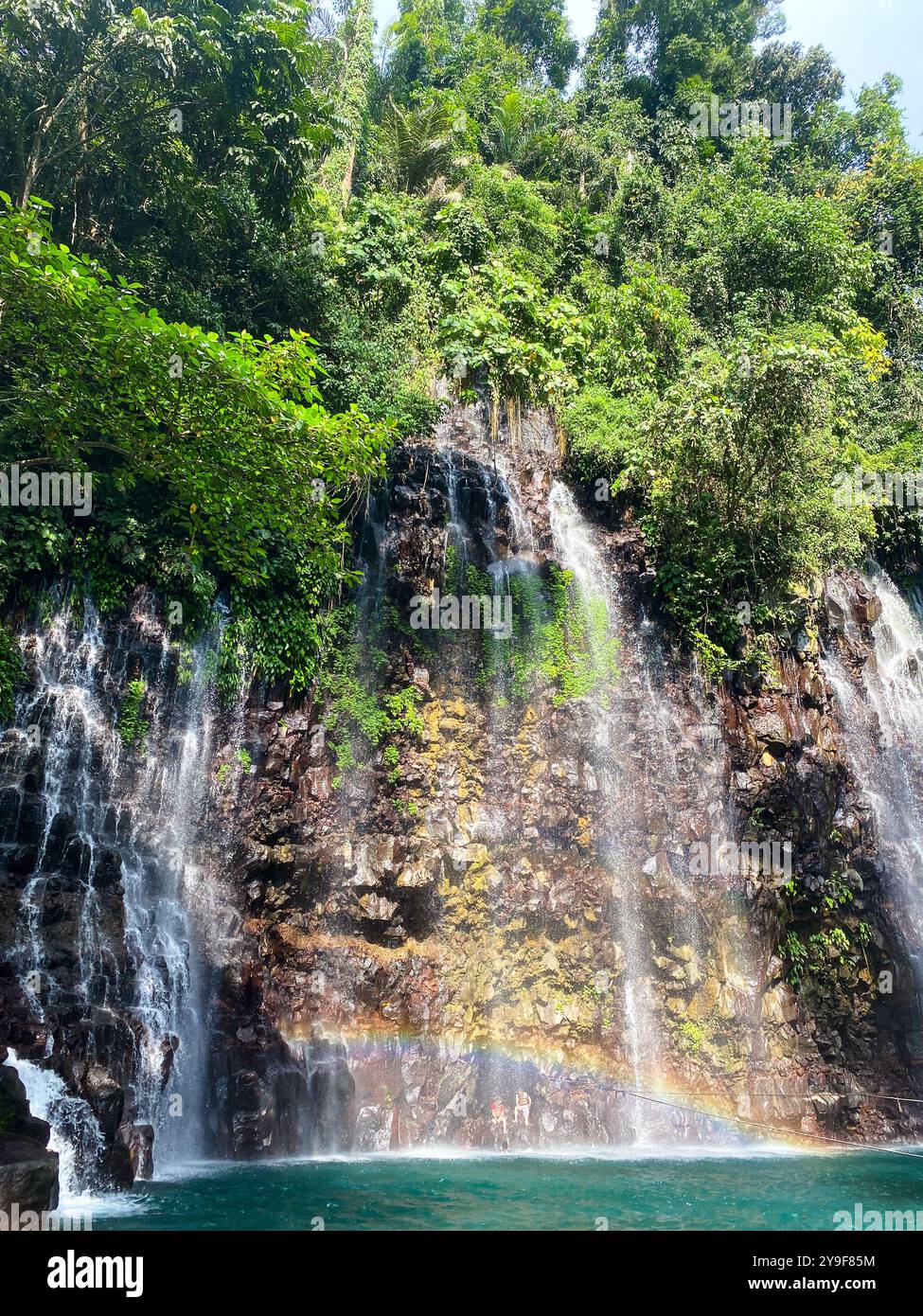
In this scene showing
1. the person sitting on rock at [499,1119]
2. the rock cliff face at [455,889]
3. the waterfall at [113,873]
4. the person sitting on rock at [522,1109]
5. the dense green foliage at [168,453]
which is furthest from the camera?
the person sitting on rock at [522,1109]

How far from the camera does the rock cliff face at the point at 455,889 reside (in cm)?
904

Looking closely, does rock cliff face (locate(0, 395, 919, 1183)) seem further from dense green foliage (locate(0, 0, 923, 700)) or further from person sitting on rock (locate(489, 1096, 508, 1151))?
dense green foliage (locate(0, 0, 923, 700))

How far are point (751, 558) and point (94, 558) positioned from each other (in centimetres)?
1120

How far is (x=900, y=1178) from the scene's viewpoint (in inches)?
343

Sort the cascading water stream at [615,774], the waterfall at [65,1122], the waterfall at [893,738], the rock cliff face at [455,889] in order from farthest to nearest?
the waterfall at [893,738] → the cascading water stream at [615,774] → the rock cliff face at [455,889] → the waterfall at [65,1122]

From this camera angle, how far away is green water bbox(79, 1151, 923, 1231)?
6387 mm

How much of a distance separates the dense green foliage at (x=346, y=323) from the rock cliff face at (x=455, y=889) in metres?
1.20

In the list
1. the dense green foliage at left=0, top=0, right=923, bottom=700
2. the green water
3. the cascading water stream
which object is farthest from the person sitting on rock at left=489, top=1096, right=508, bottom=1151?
the dense green foliage at left=0, top=0, right=923, bottom=700

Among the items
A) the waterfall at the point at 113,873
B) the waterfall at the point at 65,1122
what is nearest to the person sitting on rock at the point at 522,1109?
the waterfall at the point at 113,873

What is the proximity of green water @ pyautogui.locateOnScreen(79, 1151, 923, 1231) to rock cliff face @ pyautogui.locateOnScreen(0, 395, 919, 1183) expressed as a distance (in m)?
0.85

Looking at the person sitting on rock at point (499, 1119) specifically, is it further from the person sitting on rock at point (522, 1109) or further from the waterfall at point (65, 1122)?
the waterfall at point (65, 1122)

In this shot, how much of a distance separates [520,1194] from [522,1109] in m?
3.12
